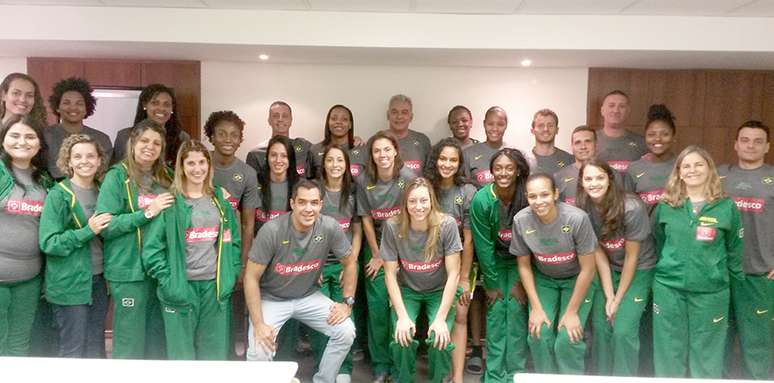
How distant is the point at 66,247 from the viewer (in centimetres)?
305

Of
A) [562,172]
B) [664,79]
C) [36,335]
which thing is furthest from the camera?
[664,79]

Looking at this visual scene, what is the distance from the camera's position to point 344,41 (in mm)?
4121

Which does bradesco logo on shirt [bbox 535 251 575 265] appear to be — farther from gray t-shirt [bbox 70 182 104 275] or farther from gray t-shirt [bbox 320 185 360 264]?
gray t-shirt [bbox 70 182 104 275]

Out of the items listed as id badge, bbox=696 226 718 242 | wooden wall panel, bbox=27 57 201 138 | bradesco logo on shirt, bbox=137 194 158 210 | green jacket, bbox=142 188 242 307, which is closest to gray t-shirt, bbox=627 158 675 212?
id badge, bbox=696 226 718 242

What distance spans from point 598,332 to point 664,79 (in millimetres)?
2663

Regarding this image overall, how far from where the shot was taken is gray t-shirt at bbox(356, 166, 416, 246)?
3.79 meters

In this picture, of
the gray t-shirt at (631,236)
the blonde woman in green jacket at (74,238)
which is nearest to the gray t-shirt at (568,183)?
the gray t-shirt at (631,236)

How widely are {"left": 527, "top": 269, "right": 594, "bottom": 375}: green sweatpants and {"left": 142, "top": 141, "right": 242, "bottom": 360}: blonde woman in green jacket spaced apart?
6.07ft

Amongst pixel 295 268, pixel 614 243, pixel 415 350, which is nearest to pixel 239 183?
pixel 295 268

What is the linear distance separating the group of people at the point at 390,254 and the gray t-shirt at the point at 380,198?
0.04 feet

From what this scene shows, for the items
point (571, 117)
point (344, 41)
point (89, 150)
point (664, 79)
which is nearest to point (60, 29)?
point (89, 150)

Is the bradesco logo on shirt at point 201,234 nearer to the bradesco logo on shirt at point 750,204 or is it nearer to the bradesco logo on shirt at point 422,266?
the bradesco logo on shirt at point 422,266

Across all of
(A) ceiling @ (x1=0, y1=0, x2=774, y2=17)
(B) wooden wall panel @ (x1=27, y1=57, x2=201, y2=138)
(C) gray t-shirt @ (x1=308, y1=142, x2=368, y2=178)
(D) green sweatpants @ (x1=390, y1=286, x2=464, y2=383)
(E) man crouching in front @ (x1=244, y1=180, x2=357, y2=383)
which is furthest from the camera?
(B) wooden wall panel @ (x1=27, y1=57, x2=201, y2=138)

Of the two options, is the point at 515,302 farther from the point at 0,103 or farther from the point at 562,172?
the point at 0,103
